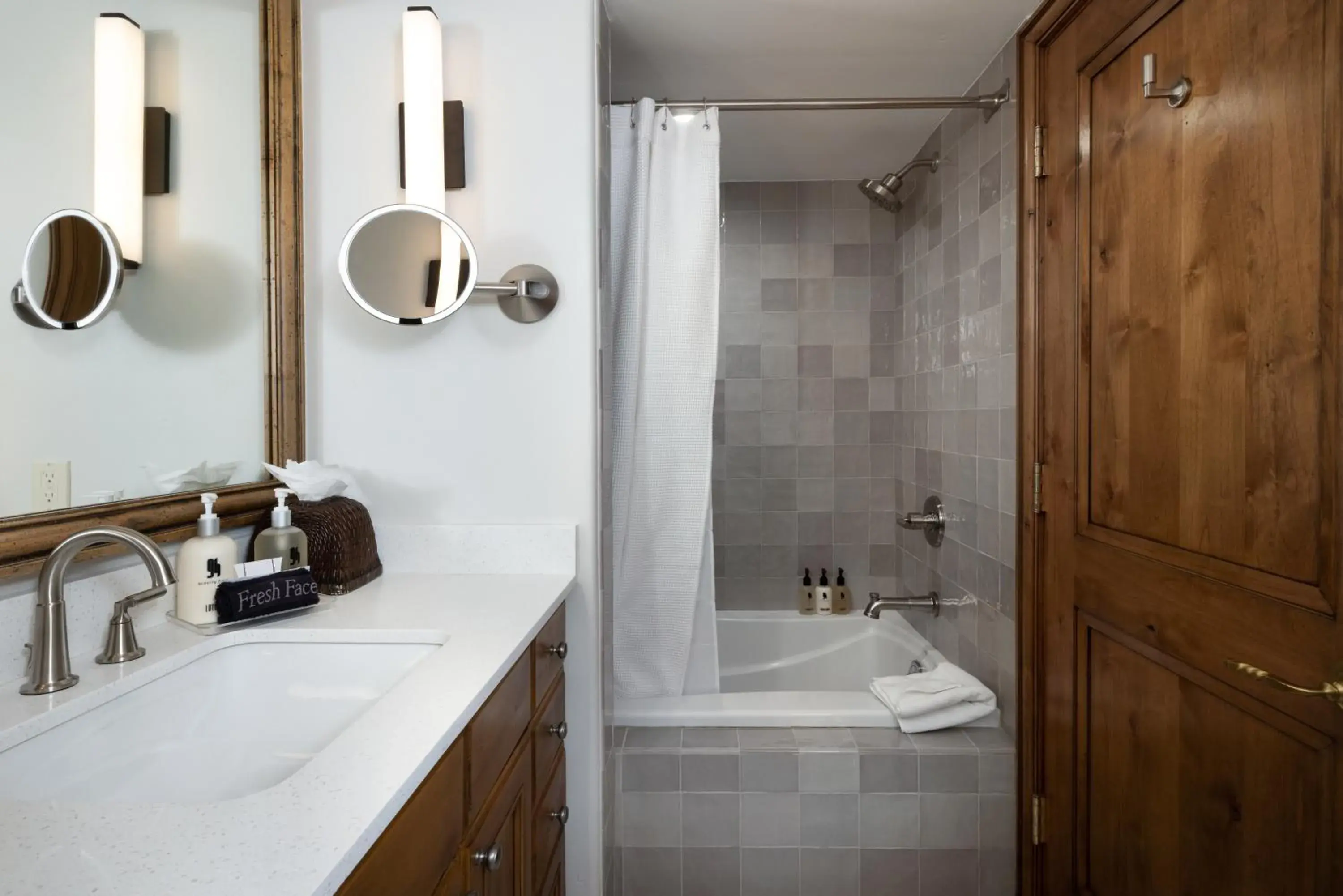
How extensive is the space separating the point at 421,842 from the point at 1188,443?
1.26 m

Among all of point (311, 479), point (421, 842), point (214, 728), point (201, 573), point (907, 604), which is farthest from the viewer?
point (907, 604)

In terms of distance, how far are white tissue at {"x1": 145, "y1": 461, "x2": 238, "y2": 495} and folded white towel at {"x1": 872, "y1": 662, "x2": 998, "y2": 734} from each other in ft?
5.06

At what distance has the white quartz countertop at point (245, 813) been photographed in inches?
19.5

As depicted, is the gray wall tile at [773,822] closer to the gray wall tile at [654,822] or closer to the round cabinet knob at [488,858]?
the gray wall tile at [654,822]

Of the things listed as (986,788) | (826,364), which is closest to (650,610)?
(986,788)

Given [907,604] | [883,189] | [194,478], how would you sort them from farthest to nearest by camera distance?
[883,189] → [907,604] → [194,478]

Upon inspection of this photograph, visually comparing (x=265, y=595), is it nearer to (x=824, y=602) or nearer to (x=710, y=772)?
(x=710, y=772)

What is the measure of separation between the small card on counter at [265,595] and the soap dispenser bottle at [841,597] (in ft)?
6.83

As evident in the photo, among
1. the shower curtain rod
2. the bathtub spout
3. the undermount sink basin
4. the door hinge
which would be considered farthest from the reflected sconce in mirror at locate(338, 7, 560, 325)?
the bathtub spout

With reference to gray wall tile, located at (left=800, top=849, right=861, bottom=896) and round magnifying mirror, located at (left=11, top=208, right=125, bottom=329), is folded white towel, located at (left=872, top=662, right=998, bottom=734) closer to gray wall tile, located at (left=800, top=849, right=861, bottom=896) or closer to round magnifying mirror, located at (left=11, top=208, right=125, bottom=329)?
gray wall tile, located at (left=800, top=849, right=861, bottom=896)

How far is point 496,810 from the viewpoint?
97 centimetres

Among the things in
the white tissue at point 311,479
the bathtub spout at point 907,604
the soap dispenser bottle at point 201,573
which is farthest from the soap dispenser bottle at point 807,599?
the soap dispenser bottle at point 201,573

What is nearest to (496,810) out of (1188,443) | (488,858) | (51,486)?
(488,858)

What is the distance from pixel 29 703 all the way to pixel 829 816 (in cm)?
151
